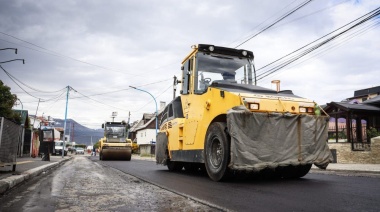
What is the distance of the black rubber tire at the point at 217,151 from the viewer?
6.20 m

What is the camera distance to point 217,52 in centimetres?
828

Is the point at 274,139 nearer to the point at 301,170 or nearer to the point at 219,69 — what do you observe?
the point at 301,170

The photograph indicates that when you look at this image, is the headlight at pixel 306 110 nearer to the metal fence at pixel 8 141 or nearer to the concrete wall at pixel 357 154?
the metal fence at pixel 8 141

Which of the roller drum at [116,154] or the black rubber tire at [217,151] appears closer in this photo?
the black rubber tire at [217,151]

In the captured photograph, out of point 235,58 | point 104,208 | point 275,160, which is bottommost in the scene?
point 104,208

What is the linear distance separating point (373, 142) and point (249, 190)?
15287 millimetres

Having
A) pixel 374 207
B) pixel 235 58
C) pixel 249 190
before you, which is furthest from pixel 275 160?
pixel 235 58

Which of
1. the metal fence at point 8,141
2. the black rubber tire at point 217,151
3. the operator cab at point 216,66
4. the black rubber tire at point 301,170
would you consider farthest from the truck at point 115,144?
the black rubber tire at point 301,170

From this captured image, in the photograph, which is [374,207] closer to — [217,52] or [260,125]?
[260,125]

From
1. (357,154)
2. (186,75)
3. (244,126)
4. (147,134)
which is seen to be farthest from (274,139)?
(147,134)

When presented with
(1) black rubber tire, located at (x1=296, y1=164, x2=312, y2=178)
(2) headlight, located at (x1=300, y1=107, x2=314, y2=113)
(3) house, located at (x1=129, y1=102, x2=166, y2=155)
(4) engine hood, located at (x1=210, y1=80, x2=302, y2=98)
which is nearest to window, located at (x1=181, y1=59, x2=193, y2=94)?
(4) engine hood, located at (x1=210, y1=80, x2=302, y2=98)

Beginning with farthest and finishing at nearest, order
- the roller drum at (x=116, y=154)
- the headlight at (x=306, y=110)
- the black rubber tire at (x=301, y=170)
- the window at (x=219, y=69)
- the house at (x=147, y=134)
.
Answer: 1. the house at (x=147, y=134)
2. the roller drum at (x=116, y=154)
3. the window at (x=219, y=69)
4. the black rubber tire at (x=301, y=170)
5. the headlight at (x=306, y=110)

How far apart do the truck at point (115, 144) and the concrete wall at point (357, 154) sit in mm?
14616

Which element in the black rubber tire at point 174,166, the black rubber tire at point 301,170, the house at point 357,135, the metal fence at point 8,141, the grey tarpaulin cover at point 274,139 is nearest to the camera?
the grey tarpaulin cover at point 274,139
